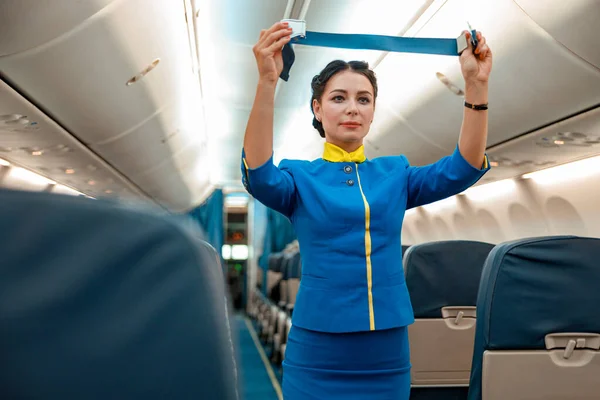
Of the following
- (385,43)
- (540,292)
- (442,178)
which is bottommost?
(540,292)

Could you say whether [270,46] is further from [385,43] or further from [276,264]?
[276,264]

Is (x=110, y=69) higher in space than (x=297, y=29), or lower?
higher

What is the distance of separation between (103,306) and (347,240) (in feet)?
3.98

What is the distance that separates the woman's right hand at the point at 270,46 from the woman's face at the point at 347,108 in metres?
0.30

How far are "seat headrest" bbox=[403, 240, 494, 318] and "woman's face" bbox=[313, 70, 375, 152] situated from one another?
1439mm

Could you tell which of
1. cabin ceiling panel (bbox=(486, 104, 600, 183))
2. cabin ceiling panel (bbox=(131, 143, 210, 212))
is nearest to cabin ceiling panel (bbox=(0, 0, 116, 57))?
cabin ceiling panel (bbox=(486, 104, 600, 183))

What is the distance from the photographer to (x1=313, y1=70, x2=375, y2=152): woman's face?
1884mm

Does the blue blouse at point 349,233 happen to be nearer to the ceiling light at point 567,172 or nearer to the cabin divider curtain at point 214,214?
the ceiling light at point 567,172

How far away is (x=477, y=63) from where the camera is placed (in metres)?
1.87

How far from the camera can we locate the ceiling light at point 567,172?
17.3 ft

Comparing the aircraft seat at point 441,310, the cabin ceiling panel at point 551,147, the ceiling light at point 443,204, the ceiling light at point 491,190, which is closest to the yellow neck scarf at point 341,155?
the aircraft seat at point 441,310

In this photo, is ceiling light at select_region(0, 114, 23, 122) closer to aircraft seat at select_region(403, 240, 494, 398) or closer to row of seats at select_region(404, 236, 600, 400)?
aircraft seat at select_region(403, 240, 494, 398)

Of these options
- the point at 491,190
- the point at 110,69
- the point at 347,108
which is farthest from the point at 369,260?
the point at 491,190

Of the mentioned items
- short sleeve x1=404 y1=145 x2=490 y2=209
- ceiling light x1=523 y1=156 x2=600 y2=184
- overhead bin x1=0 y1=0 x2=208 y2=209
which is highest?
overhead bin x1=0 y1=0 x2=208 y2=209
